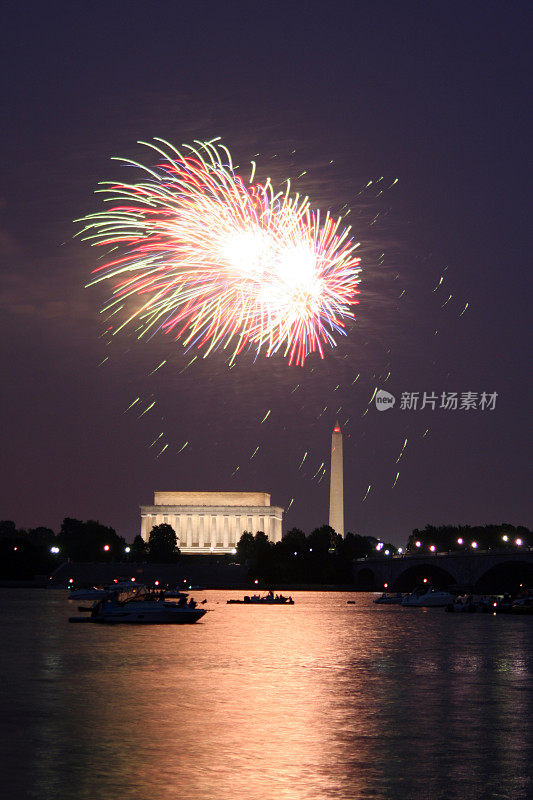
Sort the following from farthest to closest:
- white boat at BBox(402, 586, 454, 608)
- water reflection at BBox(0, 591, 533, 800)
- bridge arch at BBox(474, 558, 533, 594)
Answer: bridge arch at BBox(474, 558, 533, 594) < white boat at BBox(402, 586, 454, 608) < water reflection at BBox(0, 591, 533, 800)

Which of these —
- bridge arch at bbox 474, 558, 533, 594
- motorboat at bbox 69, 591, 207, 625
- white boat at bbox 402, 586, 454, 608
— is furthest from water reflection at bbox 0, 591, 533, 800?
bridge arch at bbox 474, 558, 533, 594

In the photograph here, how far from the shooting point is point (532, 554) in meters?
153

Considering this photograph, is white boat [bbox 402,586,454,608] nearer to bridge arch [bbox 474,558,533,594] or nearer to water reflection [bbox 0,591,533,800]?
bridge arch [bbox 474,558,533,594]

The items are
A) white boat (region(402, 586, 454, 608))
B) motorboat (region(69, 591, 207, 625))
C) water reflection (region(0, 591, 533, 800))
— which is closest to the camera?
water reflection (region(0, 591, 533, 800))

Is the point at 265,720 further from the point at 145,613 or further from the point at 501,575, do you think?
the point at 501,575

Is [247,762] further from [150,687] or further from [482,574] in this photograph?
[482,574]

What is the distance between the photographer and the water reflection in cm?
2261

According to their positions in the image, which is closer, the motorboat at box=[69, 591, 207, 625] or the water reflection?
the water reflection

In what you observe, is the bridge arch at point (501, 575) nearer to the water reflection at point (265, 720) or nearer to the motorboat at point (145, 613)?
the motorboat at point (145, 613)

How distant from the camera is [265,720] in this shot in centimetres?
3155

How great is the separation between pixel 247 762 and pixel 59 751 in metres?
5.12

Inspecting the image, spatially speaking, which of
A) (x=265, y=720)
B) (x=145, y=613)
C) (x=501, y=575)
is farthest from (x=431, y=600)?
(x=265, y=720)

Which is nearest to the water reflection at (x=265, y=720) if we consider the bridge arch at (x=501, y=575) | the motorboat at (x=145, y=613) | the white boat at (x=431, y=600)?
the motorboat at (x=145, y=613)

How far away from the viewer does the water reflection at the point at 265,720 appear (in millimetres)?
22609
